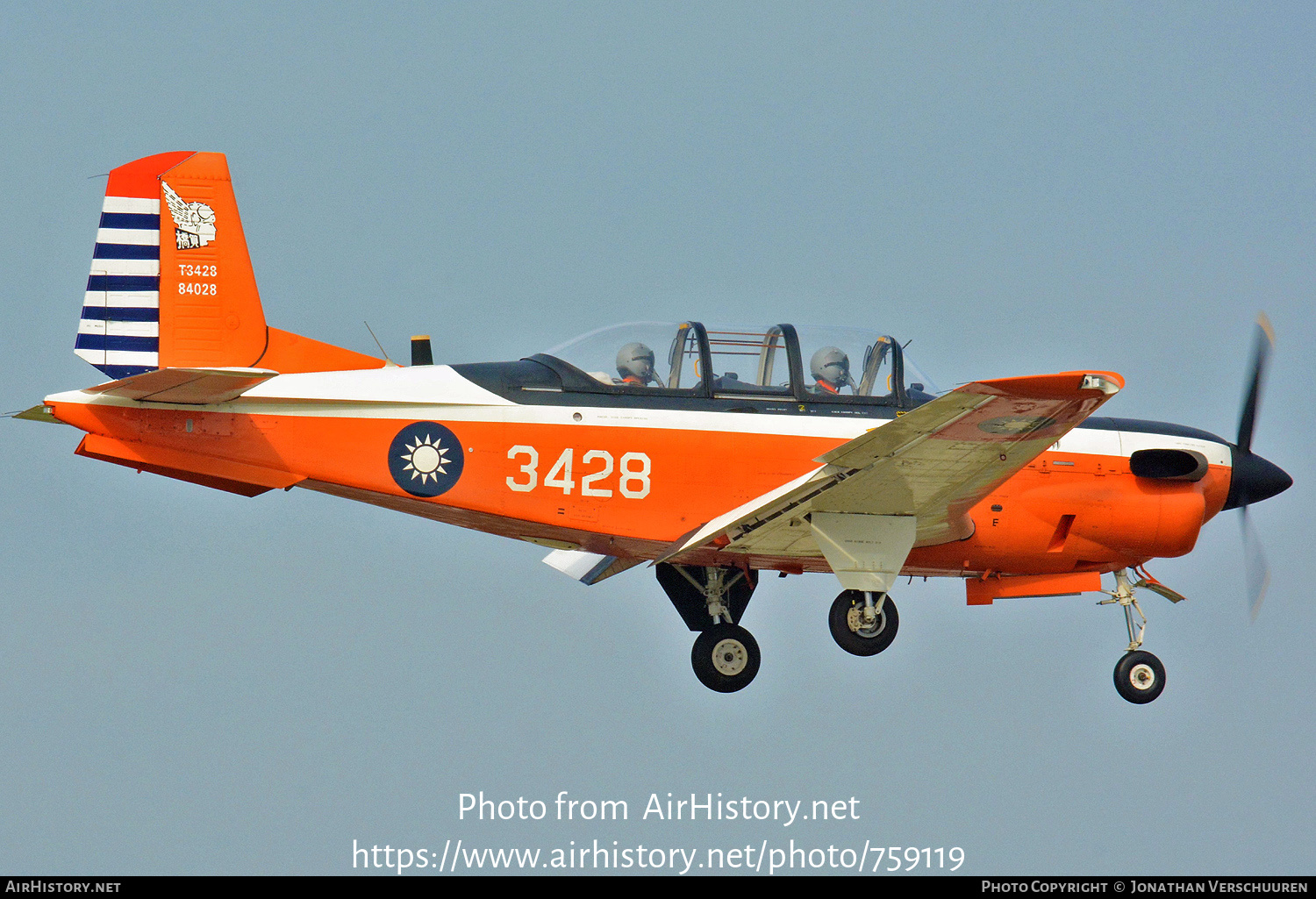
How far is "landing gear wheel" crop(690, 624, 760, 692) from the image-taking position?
12.8 meters

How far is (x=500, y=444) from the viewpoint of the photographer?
11.8 metres

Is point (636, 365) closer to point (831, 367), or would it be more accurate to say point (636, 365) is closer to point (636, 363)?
point (636, 363)

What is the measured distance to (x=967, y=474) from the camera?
1138cm

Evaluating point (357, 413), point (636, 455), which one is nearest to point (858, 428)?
point (636, 455)

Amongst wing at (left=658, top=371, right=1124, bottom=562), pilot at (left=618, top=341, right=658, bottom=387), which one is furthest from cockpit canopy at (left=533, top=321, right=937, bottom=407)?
wing at (left=658, top=371, right=1124, bottom=562)

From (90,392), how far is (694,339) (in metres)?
5.16

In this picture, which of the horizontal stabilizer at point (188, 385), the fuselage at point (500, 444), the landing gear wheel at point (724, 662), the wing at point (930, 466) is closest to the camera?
the wing at point (930, 466)

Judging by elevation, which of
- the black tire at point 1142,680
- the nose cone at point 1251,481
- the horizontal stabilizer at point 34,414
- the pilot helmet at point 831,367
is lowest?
the black tire at point 1142,680

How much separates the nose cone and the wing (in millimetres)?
2874

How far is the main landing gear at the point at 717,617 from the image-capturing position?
42.1 feet

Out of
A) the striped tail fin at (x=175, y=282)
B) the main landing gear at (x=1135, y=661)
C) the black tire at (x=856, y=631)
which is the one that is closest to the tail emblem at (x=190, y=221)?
the striped tail fin at (x=175, y=282)

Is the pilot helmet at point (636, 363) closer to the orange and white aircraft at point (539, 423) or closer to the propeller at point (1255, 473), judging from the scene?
the orange and white aircraft at point (539, 423)

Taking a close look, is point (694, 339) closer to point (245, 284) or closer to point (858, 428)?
point (858, 428)

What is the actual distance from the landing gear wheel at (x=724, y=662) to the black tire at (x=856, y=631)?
2.88ft
